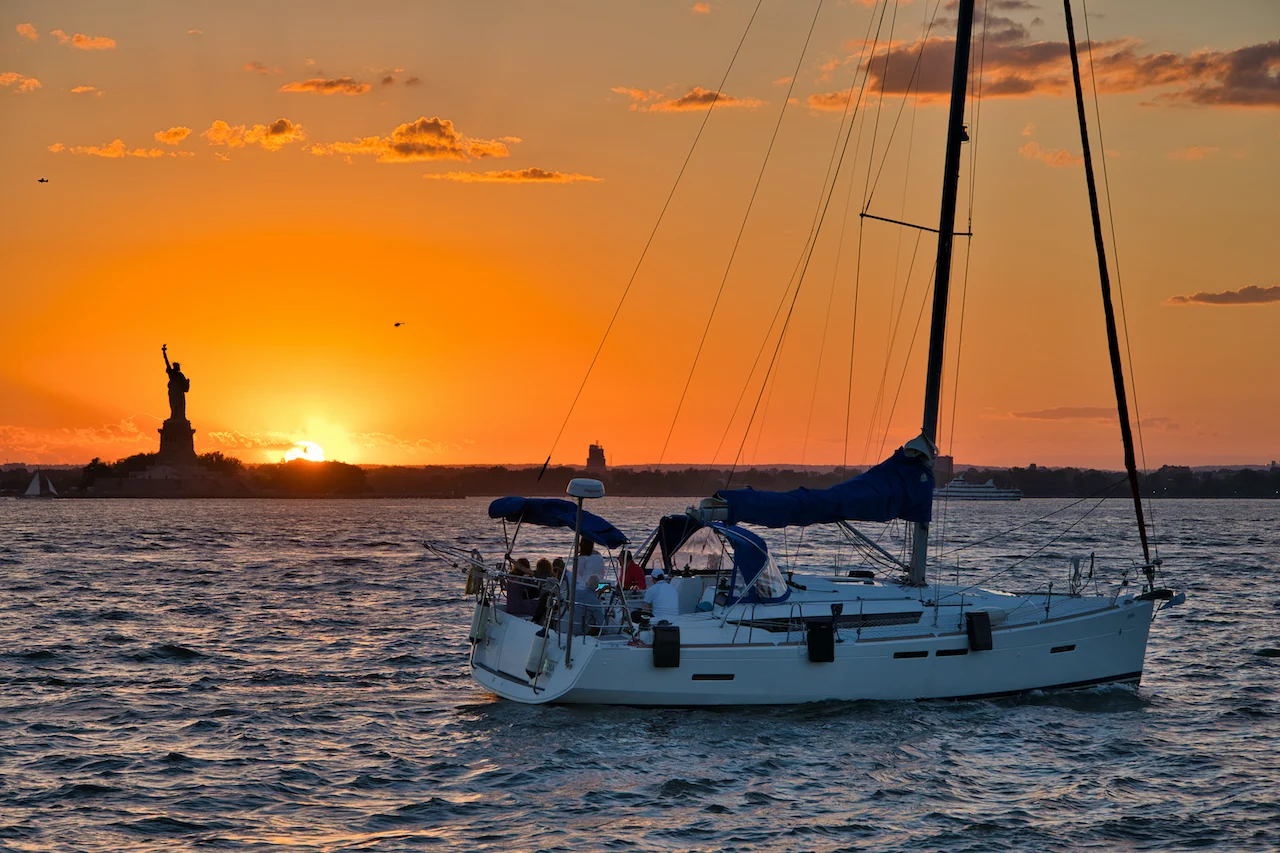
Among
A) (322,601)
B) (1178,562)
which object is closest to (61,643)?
(322,601)

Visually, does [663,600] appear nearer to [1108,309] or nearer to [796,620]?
[796,620]

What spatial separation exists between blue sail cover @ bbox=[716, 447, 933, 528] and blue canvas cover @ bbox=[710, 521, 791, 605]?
1.37 ft

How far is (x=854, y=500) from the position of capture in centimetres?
2086

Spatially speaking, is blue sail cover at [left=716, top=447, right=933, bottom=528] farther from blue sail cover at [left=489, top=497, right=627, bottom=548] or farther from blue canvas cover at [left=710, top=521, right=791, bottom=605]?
blue sail cover at [left=489, top=497, right=627, bottom=548]

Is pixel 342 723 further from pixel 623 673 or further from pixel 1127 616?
pixel 1127 616

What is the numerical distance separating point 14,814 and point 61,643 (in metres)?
15.0

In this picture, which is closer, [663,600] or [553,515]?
[663,600]

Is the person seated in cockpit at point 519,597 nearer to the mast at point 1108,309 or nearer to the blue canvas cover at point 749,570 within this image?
the blue canvas cover at point 749,570

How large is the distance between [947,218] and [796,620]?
294 inches

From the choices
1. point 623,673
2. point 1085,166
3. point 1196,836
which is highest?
point 1085,166

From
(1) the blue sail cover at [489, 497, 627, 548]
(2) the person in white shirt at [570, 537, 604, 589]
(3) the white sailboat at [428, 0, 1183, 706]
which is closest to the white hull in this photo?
(3) the white sailboat at [428, 0, 1183, 706]

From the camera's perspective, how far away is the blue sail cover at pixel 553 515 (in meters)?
21.2

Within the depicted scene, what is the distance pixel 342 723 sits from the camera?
64.8 ft

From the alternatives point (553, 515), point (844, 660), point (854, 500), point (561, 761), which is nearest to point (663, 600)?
point (553, 515)
